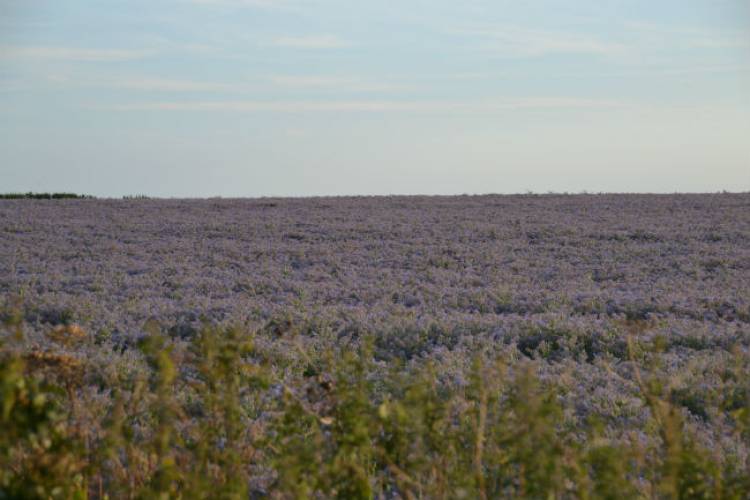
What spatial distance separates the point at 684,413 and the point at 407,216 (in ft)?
66.9

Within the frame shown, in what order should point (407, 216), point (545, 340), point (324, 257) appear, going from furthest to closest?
point (407, 216) < point (324, 257) < point (545, 340)

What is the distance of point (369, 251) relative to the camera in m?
18.8

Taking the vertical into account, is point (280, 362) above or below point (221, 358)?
below

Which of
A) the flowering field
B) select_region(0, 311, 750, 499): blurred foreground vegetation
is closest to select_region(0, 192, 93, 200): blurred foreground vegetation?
the flowering field

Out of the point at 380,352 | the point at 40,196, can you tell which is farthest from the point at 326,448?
the point at 40,196

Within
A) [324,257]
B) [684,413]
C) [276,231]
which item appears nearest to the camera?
[684,413]

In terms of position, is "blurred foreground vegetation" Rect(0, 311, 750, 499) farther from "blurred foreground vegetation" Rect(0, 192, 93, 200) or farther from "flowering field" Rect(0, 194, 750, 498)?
"blurred foreground vegetation" Rect(0, 192, 93, 200)

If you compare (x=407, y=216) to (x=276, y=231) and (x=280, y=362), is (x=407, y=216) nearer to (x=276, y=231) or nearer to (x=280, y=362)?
(x=276, y=231)

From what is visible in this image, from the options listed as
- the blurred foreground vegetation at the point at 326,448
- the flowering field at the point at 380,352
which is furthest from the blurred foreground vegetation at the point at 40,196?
the blurred foreground vegetation at the point at 326,448

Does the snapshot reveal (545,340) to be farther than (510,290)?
No

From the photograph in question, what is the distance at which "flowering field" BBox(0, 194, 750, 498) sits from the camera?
153 inches

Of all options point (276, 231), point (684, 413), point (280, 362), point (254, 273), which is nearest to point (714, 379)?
point (684, 413)

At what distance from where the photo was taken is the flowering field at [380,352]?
153 inches

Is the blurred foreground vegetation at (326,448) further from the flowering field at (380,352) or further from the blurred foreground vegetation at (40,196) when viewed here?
the blurred foreground vegetation at (40,196)
